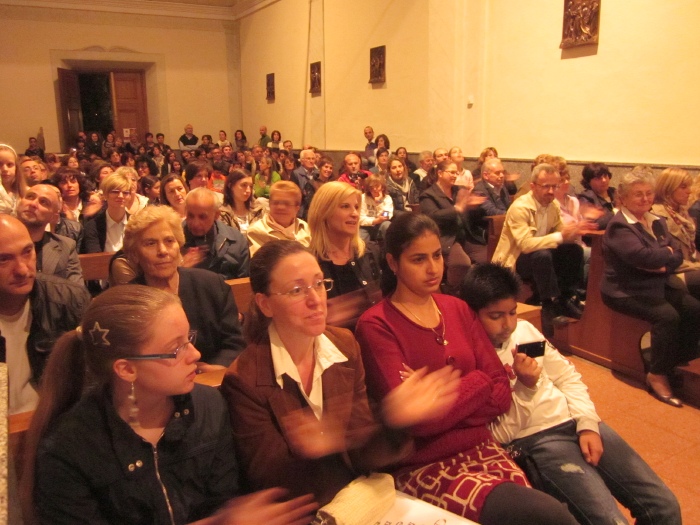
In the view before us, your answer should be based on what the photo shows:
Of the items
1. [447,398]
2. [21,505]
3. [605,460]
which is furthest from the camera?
[605,460]

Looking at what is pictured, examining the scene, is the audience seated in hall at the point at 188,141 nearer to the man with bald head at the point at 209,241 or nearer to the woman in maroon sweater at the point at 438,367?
the man with bald head at the point at 209,241

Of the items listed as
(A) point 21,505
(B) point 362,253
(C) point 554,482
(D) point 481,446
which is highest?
(B) point 362,253

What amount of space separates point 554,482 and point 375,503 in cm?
68

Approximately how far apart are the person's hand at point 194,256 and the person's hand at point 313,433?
6.79ft

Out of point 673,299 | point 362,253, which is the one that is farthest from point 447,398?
point 673,299

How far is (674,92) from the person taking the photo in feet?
20.9

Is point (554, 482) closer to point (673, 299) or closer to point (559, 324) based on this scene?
point (673, 299)

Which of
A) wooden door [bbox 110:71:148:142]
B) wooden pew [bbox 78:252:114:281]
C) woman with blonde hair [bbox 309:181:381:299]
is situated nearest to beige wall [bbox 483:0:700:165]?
woman with blonde hair [bbox 309:181:381:299]

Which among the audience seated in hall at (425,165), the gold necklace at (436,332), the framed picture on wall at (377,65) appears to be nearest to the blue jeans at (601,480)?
the gold necklace at (436,332)

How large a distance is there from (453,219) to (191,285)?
309cm

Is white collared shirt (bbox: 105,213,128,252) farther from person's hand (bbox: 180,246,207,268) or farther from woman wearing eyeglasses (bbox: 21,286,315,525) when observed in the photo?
woman wearing eyeglasses (bbox: 21,286,315,525)

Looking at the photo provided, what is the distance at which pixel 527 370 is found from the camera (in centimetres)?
207

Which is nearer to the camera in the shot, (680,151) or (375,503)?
(375,503)

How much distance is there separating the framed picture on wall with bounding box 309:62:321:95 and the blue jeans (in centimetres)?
1178
